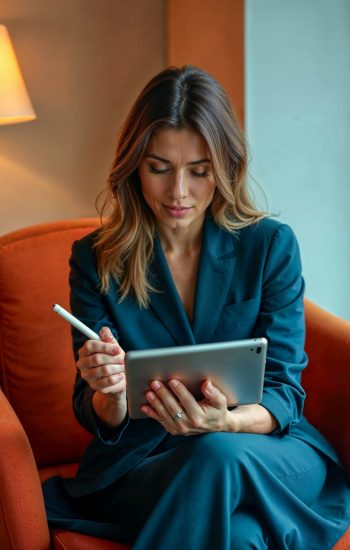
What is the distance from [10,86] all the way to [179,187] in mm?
838

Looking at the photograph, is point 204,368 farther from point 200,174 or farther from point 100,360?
point 200,174

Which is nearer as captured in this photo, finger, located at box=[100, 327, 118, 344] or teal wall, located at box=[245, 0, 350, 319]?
finger, located at box=[100, 327, 118, 344]

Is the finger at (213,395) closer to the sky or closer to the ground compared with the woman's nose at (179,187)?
closer to the ground

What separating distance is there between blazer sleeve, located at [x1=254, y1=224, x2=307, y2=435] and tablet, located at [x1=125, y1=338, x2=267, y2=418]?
0.50ft

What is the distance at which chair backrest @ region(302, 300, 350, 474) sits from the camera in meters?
1.46

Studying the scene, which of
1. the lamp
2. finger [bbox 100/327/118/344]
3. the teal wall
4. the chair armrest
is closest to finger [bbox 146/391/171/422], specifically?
finger [bbox 100/327/118/344]

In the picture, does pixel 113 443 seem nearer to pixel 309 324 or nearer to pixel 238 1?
pixel 309 324

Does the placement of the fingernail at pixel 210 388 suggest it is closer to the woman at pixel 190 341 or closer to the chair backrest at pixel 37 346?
the woman at pixel 190 341

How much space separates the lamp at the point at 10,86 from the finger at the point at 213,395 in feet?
3.59

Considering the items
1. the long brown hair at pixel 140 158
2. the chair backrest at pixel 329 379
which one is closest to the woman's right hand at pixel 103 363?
the long brown hair at pixel 140 158

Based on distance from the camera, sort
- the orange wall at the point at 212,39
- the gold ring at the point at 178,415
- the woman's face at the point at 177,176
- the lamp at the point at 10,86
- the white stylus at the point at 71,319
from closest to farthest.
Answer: the white stylus at the point at 71,319
the gold ring at the point at 178,415
the woman's face at the point at 177,176
the orange wall at the point at 212,39
the lamp at the point at 10,86

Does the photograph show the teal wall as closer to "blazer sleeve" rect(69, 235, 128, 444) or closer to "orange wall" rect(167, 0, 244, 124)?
"orange wall" rect(167, 0, 244, 124)

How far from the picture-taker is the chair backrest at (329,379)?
1.46 meters

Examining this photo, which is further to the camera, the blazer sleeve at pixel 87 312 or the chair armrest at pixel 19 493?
the blazer sleeve at pixel 87 312
